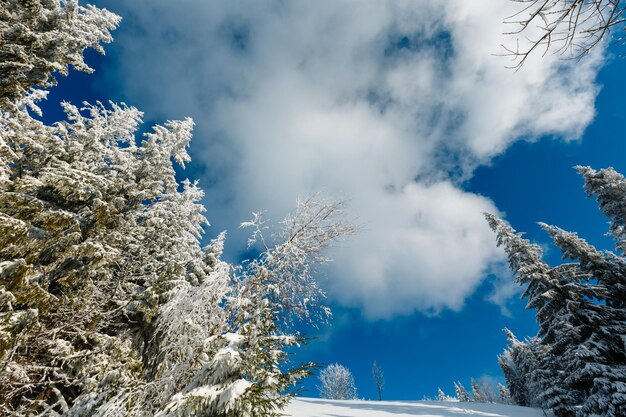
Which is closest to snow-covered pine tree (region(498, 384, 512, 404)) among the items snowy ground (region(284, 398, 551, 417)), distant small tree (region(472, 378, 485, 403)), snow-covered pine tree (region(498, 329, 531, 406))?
distant small tree (region(472, 378, 485, 403))

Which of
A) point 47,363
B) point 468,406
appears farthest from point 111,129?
point 468,406

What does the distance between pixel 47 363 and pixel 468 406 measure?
105 feet

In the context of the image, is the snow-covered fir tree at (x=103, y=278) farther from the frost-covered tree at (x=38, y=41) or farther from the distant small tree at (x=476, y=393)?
the distant small tree at (x=476, y=393)

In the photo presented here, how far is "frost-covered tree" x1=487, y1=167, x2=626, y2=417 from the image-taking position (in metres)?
15.2

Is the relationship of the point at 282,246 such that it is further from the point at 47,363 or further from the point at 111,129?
the point at 111,129

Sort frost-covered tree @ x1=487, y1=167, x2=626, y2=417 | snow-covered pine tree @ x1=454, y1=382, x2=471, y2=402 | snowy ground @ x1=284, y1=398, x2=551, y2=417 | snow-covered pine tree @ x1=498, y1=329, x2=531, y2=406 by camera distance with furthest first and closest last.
Answer: snow-covered pine tree @ x1=454, y1=382, x2=471, y2=402
snow-covered pine tree @ x1=498, y1=329, x2=531, y2=406
snowy ground @ x1=284, y1=398, x2=551, y2=417
frost-covered tree @ x1=487, y1=167, x2=626, y2=417

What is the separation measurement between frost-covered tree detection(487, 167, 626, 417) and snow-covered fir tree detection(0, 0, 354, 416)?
639 inches

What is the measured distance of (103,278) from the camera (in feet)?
33.7

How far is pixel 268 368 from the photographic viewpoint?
18.7ft

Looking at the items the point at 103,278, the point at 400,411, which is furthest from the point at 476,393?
the point at 103,278

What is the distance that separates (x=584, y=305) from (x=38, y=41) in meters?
26.4

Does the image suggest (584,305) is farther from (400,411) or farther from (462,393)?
(462,393)

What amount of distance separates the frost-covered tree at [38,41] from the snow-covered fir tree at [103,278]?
4 centimetres

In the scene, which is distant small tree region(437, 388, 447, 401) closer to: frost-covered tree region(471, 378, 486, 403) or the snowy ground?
frost-covered tree region(471, 378, 486, 403)
